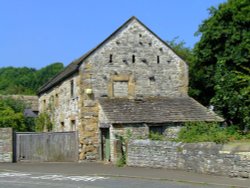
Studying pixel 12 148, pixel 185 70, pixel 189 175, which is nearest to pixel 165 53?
pixel 185 70

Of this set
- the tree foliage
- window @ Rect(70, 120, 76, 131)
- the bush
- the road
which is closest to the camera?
the road

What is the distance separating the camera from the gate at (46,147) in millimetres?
29250

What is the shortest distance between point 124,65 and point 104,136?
4.84 m

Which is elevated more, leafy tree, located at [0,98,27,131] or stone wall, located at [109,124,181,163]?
leafy tree, located at [0,98,27,131]

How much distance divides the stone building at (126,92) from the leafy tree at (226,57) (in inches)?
86.8

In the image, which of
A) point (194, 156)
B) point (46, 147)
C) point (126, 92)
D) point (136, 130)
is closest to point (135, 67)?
point (126, 92)

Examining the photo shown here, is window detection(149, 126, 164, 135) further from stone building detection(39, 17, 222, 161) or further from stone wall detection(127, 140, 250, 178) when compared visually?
stone wall detection(127, 140, 250, 178)

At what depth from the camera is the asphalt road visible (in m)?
16.3

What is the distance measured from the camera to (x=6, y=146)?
1123 inches

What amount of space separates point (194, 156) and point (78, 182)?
4.95 metres

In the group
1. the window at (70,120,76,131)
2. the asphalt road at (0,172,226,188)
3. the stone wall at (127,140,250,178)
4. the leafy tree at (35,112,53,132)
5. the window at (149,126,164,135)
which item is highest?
the leafy tree at (35,112,53,132)

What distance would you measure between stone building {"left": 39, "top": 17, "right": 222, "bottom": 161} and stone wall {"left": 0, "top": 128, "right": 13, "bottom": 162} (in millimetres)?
4159

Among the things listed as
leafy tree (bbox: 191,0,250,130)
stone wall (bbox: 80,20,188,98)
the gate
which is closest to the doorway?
the gate

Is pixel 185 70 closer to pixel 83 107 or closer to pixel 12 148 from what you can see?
pixel 83 107
